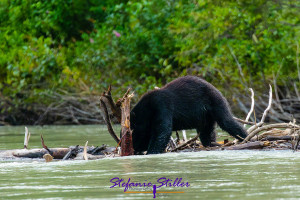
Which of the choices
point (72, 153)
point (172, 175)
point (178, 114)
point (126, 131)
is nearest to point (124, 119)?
point (126, 131)

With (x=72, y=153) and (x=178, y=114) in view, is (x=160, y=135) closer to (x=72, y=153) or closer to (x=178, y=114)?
(x=178, y=114)

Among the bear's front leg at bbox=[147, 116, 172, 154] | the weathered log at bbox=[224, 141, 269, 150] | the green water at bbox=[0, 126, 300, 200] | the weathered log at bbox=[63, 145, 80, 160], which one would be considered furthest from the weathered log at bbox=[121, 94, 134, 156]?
the weathered log at bbox=[224, 141, 269, 150]

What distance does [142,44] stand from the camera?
65.7ft

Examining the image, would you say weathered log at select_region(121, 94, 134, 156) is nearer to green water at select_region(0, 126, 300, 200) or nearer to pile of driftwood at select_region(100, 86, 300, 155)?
pile of driftwood at select_region(100, 86, 300, 155)

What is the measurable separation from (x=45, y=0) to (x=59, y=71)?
15.5ft

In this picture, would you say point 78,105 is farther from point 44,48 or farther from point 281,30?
point 281,30

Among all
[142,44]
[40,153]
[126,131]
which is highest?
[142,44]

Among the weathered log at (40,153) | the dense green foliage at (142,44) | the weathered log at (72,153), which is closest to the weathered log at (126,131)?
the weathered log at (72,153)

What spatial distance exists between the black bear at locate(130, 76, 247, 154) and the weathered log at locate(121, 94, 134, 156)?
53 cm

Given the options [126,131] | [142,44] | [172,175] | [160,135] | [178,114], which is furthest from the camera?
[142,44]

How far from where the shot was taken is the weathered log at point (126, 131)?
7676 millimetres

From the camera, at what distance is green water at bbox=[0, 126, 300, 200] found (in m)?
4.42

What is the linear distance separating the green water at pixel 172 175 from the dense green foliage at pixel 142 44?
889cm

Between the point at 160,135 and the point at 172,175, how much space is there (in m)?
2.79
